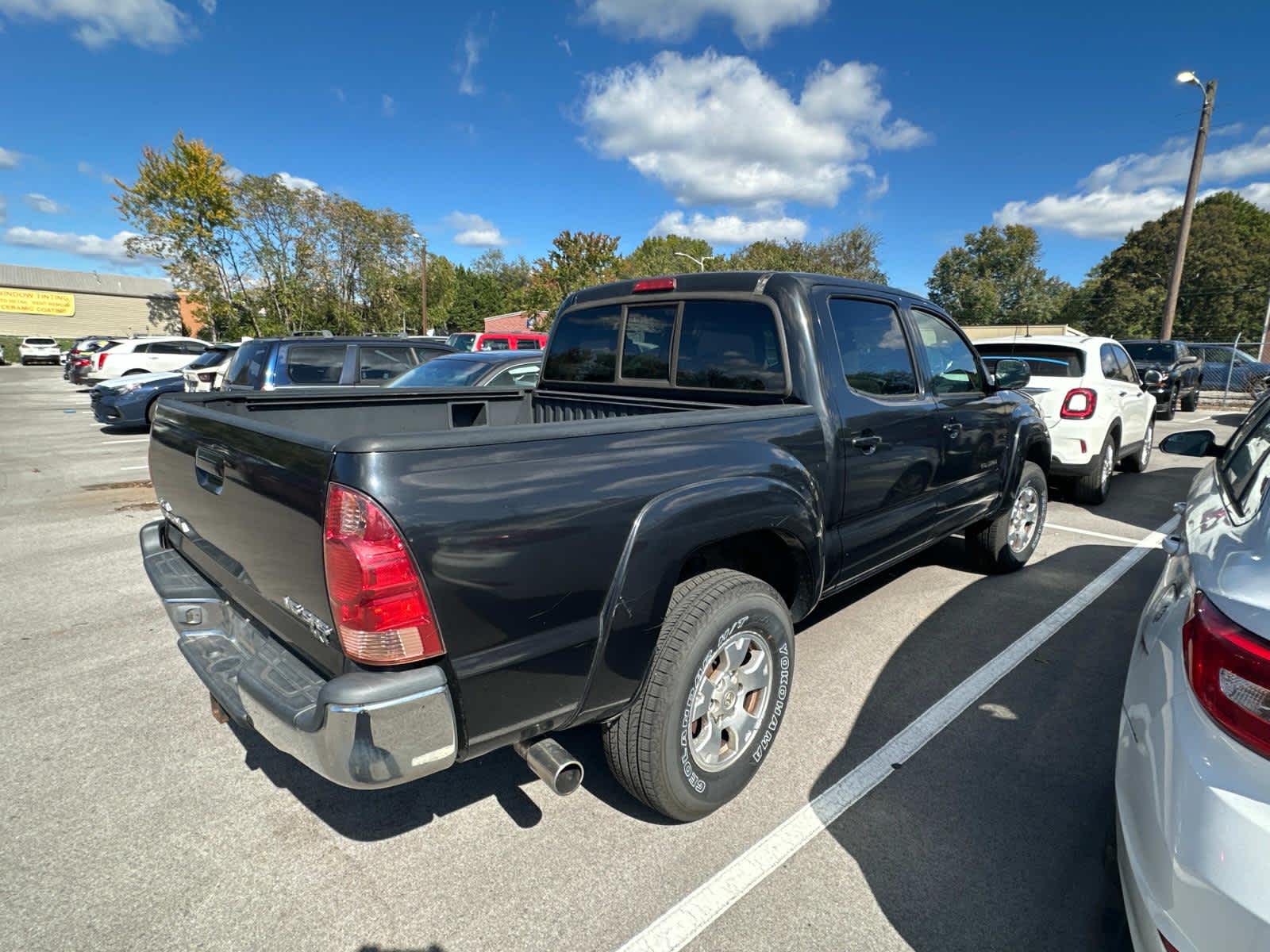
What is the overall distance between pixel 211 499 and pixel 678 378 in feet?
6.83

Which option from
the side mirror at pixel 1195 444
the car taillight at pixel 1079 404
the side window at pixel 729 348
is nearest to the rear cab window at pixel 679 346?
the side window at pixel 729 348

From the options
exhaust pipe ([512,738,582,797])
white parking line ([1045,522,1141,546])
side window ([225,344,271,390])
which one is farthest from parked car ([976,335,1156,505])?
side window ([225,344,271,390])

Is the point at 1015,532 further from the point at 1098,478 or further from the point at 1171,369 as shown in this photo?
the point at 1171,369

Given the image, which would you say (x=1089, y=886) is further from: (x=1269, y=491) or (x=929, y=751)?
(x=1269, y=491)

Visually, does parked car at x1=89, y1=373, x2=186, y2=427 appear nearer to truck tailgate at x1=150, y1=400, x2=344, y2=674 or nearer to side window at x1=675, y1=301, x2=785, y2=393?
truck tailgate at x1=150, y1=400, x2=344, y2=674

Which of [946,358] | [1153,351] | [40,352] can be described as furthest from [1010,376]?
[40,352]

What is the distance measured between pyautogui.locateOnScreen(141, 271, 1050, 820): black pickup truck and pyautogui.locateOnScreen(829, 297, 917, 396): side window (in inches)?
0.7

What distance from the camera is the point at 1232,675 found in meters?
1.32

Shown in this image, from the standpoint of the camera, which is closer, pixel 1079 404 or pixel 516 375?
pixel 1079 404

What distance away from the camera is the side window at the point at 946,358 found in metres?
3.74

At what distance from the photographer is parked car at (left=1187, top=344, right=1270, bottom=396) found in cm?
1786

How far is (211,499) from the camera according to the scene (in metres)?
2.32

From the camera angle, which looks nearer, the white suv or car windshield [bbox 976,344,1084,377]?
car windshield [bbox 976,344,1084,377]

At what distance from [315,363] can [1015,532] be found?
8.50 meters
